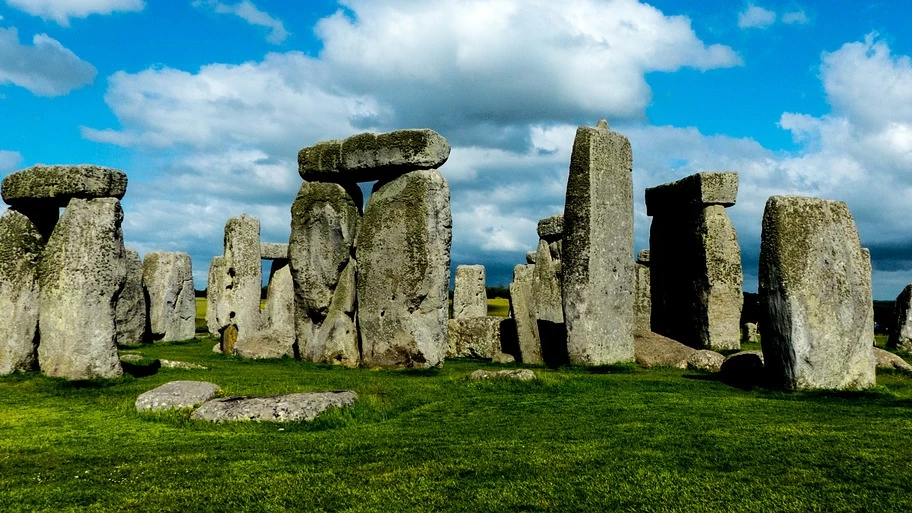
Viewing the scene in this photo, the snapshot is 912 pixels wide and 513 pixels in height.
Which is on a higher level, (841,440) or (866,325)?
(866,325)

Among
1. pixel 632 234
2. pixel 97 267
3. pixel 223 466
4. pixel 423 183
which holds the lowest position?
pixel 223 466

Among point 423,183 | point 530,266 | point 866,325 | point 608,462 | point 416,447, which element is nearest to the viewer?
point 608,462

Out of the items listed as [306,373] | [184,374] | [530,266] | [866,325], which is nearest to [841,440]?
[866,325]

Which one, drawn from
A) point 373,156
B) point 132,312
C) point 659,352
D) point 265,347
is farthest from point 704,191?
point 132,312

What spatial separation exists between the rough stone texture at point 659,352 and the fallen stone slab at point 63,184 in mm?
8988

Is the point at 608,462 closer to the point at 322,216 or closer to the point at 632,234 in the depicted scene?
the point at 632,234

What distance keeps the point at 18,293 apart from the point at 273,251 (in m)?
11.2

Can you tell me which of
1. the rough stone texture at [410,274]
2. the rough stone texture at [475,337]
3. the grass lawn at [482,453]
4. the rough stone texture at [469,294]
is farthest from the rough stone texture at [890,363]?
the rough stone texture at [469,294]

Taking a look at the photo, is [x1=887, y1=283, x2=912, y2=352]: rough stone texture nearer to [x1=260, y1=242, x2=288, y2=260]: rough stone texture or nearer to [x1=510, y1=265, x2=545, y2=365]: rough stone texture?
[x1=510, y1=265, x2=545, y2=365]: rough stone texture

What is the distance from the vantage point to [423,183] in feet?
42.3

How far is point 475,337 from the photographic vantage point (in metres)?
15.1

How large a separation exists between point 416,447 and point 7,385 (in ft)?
22.0

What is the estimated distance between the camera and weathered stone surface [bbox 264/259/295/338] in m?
19.5

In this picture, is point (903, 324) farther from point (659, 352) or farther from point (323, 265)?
point (323, 265)
